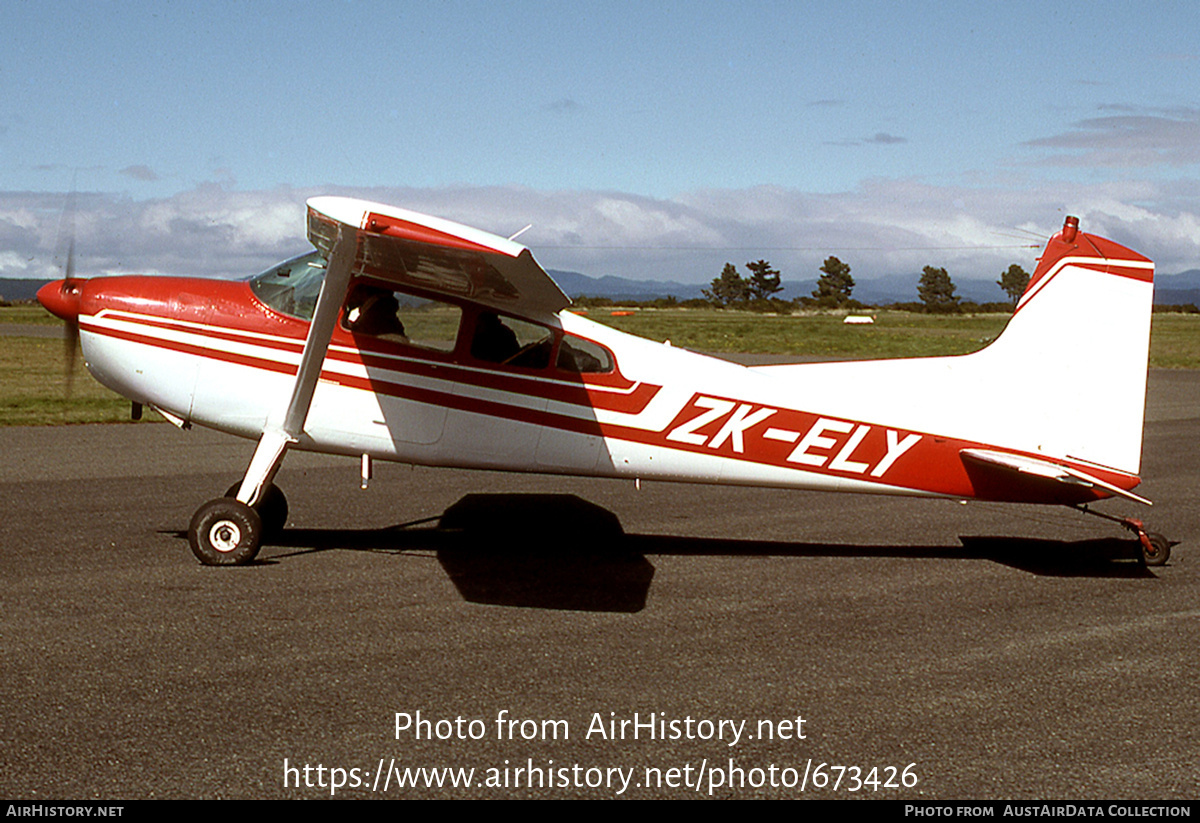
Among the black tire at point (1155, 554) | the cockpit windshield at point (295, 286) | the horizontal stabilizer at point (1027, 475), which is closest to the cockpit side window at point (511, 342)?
the cockpit windshield at point (295, 286)

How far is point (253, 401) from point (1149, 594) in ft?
23.3

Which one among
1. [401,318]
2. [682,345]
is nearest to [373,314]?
[401,318]

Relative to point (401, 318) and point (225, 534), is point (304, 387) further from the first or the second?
point (225, 534)

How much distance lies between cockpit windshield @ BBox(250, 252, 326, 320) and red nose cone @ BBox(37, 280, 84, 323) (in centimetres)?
138

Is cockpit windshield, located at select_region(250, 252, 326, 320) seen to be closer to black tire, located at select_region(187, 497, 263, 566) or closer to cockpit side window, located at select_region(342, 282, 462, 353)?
cockpit side window, located at select_region(342, 282, 462, 353)

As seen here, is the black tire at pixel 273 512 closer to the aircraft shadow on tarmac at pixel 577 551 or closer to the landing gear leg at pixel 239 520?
the aircraft shadow on tarmac at pixel 577 551

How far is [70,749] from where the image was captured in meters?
4.56

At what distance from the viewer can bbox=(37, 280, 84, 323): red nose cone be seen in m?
8.48

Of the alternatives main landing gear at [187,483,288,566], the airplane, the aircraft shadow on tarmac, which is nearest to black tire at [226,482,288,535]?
the aircraft shadow on tarmac

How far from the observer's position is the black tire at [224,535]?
805 centimetres

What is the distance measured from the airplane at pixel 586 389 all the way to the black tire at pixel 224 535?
173 mm

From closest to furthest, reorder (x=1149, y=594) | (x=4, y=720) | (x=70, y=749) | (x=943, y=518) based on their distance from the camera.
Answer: (x=70, y=749), (x=4, y=720), (x=1149, y=594), (x=943, y=518)
